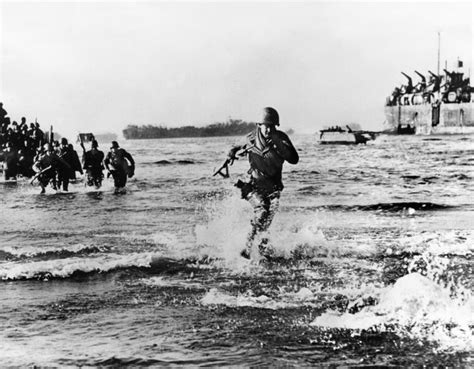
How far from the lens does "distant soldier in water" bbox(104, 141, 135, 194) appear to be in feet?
32.4

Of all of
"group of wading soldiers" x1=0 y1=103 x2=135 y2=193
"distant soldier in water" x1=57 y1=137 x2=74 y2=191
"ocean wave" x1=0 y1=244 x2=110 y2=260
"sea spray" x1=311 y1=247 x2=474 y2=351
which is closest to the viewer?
"sea spray" x1=311 y1=247 x2=474 y2=351

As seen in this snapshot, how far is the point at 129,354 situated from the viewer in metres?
3.59

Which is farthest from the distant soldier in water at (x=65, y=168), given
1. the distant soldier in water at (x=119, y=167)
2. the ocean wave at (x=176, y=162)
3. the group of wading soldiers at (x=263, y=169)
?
the group of wading soldiers at (x=263, y=169)

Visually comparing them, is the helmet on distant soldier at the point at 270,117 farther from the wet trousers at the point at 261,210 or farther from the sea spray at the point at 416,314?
the sea spray at the point at 416,314

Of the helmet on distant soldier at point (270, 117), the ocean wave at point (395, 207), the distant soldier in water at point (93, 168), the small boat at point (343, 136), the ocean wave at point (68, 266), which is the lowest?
the ocean wave at point (68, 266)

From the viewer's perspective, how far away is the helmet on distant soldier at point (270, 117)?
5.93 metres

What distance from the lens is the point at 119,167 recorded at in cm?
1025

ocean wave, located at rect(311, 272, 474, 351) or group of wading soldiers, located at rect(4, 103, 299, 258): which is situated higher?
group of wading soldiers, located at rect(4, 103, 299, 258)

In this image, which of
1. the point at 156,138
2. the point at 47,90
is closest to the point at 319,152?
the point at 156,138

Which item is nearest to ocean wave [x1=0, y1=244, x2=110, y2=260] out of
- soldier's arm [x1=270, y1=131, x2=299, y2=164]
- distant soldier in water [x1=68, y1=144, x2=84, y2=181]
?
soldier's arm [x1=270, y1=131, x2=299, y2=164]

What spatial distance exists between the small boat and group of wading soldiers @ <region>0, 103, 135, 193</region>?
3.40m

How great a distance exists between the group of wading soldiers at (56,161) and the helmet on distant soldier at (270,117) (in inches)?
156

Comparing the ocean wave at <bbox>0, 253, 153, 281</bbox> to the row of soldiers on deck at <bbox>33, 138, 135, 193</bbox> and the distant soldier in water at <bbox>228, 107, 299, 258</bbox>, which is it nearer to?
the distant soldier in water at <bbox>228, 107, 299, 258</bbox>

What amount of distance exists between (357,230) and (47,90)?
183 inches
